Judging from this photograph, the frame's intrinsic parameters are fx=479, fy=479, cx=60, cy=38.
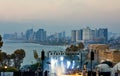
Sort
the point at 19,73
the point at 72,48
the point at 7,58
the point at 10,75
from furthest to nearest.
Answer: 1. the point at 72,48
2. the point at 7,58
3. the point at 10,75
4. the point at 19,73

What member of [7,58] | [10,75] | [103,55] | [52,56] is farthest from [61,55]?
[10,75]

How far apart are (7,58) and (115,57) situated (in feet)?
42.1

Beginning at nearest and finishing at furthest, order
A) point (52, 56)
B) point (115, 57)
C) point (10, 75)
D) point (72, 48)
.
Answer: point (10, 75), point (115, 57), point (52, 56), point (72, 48)

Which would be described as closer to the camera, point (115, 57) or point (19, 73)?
point (19, 73)

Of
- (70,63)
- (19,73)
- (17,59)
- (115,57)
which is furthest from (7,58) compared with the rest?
(19,73)

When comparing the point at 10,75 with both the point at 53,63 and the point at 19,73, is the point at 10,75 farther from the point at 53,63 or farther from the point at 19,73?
the point at 53,63

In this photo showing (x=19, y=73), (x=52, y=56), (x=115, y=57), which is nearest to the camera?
(x=19, y=73)

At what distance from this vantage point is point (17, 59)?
54.5m

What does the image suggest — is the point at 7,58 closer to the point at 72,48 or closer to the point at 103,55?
the point at 103,55

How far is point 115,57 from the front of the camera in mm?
56125

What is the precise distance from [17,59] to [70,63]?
608 cm

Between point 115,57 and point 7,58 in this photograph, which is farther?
point 115,57

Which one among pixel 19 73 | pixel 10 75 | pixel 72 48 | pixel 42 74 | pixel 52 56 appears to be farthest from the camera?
pixel 72 48

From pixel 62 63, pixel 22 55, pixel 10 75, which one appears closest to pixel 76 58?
pixel 62 63
